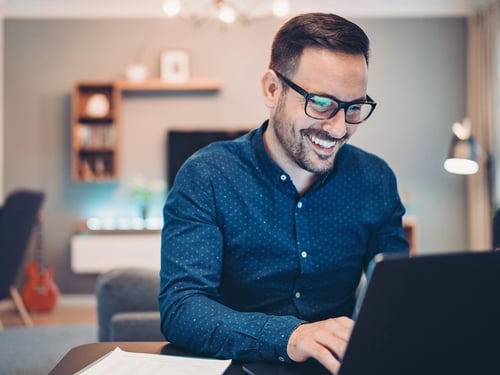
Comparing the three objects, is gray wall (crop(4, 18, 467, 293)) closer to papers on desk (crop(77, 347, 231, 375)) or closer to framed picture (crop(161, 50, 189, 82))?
framed picture (crop(161, 50, 189, 82))

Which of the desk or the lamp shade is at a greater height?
the lamp shade

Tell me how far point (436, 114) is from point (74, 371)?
15.7ft

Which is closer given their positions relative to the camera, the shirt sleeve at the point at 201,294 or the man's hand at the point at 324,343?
the man's hand at the point at 324,343

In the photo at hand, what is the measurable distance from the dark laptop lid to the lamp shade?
3154 mm

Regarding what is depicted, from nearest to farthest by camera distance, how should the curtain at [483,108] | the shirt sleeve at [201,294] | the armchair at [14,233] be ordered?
1. the shirt sleeve at [201,294]
2. the armchair at [14,233]
3. the curtain at [483,108]

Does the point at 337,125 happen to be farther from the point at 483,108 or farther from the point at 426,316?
the point at 483,108

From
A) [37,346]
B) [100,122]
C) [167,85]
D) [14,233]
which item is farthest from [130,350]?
[100,122]

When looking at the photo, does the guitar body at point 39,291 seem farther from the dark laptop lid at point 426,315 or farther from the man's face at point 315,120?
the dark laptop lid at point 426,315

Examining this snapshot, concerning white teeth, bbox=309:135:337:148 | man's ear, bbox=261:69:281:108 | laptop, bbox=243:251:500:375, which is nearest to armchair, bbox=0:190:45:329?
man's ear, bbox=261:69:281:108

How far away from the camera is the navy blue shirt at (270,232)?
124 cm

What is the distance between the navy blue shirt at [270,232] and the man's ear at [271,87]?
0.11 meters

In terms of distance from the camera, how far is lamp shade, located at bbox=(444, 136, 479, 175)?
371 cm

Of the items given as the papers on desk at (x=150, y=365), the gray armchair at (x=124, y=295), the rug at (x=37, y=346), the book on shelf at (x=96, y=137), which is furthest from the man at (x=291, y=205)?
the book on shelf at (x=96, y=137)

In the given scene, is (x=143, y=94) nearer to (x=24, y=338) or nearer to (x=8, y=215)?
(x=8, y=215)
